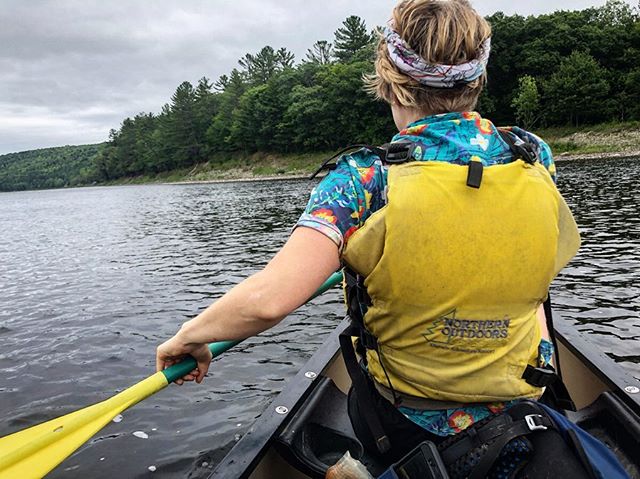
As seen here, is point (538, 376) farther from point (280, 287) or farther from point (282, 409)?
point (282, 409)

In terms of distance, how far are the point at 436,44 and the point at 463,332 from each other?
0.94 m

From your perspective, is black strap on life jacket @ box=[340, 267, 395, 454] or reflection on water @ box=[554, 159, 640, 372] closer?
black strap on life jacket @ box=[340, 267, 395, 454]

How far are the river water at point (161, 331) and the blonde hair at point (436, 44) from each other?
13.5 ft

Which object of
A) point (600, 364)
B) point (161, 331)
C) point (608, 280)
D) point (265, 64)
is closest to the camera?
point (600, 364)

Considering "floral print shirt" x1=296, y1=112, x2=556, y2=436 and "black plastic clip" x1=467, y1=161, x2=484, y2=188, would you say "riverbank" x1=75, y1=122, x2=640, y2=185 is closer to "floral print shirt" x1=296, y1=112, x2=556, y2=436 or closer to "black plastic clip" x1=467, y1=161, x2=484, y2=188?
"floral print shirt" x1=296, y1=112, x2=556, y2=436

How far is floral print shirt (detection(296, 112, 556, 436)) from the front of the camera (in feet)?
5.07

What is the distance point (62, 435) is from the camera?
89.5 inches

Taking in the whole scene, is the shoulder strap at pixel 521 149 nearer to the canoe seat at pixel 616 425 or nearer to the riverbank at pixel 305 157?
the canoe seat at pixel 616 425

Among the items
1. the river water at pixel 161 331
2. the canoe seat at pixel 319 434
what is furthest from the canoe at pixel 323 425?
the river water at pixel 161 331

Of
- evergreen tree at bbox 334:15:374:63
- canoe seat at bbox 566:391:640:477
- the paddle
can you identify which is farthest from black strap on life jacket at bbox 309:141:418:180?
evergreen tree at bbox 334:15:374:63

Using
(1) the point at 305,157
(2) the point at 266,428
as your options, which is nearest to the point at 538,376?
(2) the point at 266,428

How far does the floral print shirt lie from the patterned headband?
0.37 ft

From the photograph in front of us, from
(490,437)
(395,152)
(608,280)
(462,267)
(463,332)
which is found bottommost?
(608,280)

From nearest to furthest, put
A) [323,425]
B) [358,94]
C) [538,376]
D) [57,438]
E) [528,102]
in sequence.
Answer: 1. [538,376]
2. [57,438]
3. [323,425]
4. [528,102]
5. [358,94]
